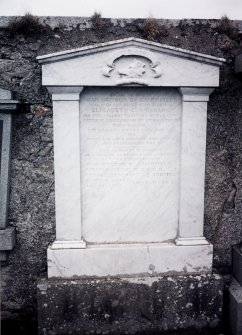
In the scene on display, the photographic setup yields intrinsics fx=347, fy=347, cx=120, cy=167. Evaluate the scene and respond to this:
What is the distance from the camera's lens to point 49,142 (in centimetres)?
328

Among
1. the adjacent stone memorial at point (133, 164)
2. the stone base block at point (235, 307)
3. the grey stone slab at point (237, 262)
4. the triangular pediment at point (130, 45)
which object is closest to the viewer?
the triangular pediment at point (130, 45)

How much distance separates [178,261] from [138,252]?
0.39 metres

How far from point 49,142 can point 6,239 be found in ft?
3.22

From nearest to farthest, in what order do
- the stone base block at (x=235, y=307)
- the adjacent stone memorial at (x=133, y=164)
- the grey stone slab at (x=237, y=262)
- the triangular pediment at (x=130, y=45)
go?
the triangular pediment at (x=130, y=45) < the adjacent stone memorial at (x=133, y=164) < the stone base block at (x=235, y=307) < the grey stone slab at (x=237, y=262)

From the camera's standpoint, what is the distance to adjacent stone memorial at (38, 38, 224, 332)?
3.10 metres

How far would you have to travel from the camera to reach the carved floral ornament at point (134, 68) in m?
3.05

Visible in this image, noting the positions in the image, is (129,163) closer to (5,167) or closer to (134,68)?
(134,68)

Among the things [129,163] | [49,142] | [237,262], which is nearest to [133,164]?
[129,163]

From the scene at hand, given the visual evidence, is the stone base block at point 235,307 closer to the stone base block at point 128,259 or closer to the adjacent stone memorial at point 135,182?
the adjacent stone memorial at point 135,182

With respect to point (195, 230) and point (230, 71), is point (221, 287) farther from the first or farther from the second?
point (230, 71)

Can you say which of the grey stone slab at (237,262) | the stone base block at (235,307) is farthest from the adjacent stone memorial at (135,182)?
the grey stone slab at (237,262)

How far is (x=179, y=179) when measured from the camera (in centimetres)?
331

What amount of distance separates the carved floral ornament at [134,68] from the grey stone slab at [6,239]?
1.68m

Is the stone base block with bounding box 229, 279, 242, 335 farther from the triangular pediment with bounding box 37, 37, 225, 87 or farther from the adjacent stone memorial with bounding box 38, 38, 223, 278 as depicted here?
the triangular pediment with bounding box 37, 37, 225, 87
